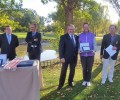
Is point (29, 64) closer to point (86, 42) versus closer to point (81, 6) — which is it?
point (86, 42)

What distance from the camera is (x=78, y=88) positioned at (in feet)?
26.9

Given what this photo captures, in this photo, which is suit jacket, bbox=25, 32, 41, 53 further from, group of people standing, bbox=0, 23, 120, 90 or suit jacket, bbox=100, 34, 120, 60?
suit jacket, bbox=100, 34, 120, 60

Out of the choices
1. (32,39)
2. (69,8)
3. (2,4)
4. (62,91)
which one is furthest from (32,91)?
(2,4)

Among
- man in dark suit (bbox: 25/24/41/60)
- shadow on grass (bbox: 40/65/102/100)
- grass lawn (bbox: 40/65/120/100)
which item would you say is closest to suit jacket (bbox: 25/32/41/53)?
man in dark suit (bbox: 25/24/41/60)

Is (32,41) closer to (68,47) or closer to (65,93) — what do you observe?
(68,47)

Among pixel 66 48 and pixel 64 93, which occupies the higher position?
pixel 66 48

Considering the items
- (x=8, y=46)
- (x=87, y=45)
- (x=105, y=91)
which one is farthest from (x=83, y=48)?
(x=8, y=46)

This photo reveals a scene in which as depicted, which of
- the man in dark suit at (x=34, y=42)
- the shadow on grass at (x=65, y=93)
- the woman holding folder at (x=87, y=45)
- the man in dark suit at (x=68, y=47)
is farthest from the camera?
the man in dark suit at (x=34, y=42)

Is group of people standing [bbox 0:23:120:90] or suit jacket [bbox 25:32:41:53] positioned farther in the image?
suit jacket [bbox 25:32:41:53]

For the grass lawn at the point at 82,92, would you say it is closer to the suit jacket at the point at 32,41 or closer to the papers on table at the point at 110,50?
the papers on table at the point at 110,50

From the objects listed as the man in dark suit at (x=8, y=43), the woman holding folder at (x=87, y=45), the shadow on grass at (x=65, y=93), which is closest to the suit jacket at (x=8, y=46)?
the man in dark suit at (x=8, y=43)

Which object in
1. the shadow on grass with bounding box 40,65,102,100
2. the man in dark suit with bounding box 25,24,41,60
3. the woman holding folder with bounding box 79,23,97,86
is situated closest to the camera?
the shadow on grass with bounding box 40,65,102,100

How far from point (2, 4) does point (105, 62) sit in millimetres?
11836

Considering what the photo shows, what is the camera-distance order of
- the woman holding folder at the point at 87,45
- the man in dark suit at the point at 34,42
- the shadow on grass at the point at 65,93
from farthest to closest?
the man in dark suit at the point at 34,42 → the woman holding folder at the point at 87,45 → the shadow on grass at the point at 65,93
